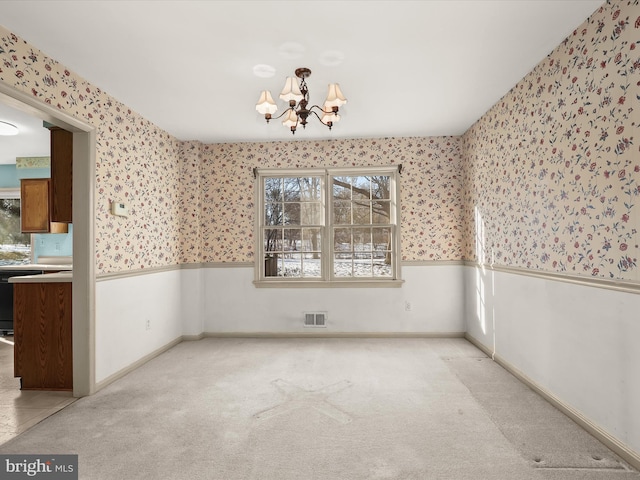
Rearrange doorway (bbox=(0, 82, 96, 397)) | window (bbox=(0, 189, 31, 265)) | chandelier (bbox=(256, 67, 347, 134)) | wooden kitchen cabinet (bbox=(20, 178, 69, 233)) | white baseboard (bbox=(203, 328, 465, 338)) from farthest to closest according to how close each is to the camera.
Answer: window (bbox=(0, 189, 31, 265)) < wooden kitchen cabinet (bbox=(20, 178, 69, 233)) < white baseboard (bbox=(203, 328, 465, 338)) < doorway (bbox=(0, 82, 96, 397)) < chandelier (bbox=(256, 67, 347, 134))

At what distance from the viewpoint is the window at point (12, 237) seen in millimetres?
6316

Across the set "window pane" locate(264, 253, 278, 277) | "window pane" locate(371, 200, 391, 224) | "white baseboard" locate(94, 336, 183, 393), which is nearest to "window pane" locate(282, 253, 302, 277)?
"window pane" locate(264, 253, 278, 277)

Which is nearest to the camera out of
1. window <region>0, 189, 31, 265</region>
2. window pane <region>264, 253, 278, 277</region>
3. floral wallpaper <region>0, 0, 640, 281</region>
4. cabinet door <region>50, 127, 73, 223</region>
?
floral wallpaper <region>0, 0, 640, 281</region>

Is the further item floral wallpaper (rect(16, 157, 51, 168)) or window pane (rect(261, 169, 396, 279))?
floral wallpaper (rect(16, 157, 51, 168))

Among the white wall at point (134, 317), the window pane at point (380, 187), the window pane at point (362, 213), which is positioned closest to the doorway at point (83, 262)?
the white wall at point (134, 317)

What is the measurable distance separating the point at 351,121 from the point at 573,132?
2.34m

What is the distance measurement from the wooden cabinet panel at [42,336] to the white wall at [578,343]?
156 inches

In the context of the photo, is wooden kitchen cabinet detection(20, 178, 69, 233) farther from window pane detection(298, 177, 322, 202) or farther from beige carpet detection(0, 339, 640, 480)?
window pane detection(298, 177, 322, 202)

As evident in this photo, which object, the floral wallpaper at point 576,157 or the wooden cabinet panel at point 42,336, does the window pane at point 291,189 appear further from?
the wooden cabinet panel at point 42,336

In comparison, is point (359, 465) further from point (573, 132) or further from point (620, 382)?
point (573, 132)

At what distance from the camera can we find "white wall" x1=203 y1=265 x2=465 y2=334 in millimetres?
5027

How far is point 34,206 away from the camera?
5629mm

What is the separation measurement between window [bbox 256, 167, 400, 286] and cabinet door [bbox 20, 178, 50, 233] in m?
3.28

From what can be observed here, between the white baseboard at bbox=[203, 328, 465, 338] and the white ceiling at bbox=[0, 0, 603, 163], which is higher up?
the white ceiling at bbox=[0, 0, 603, 163]
